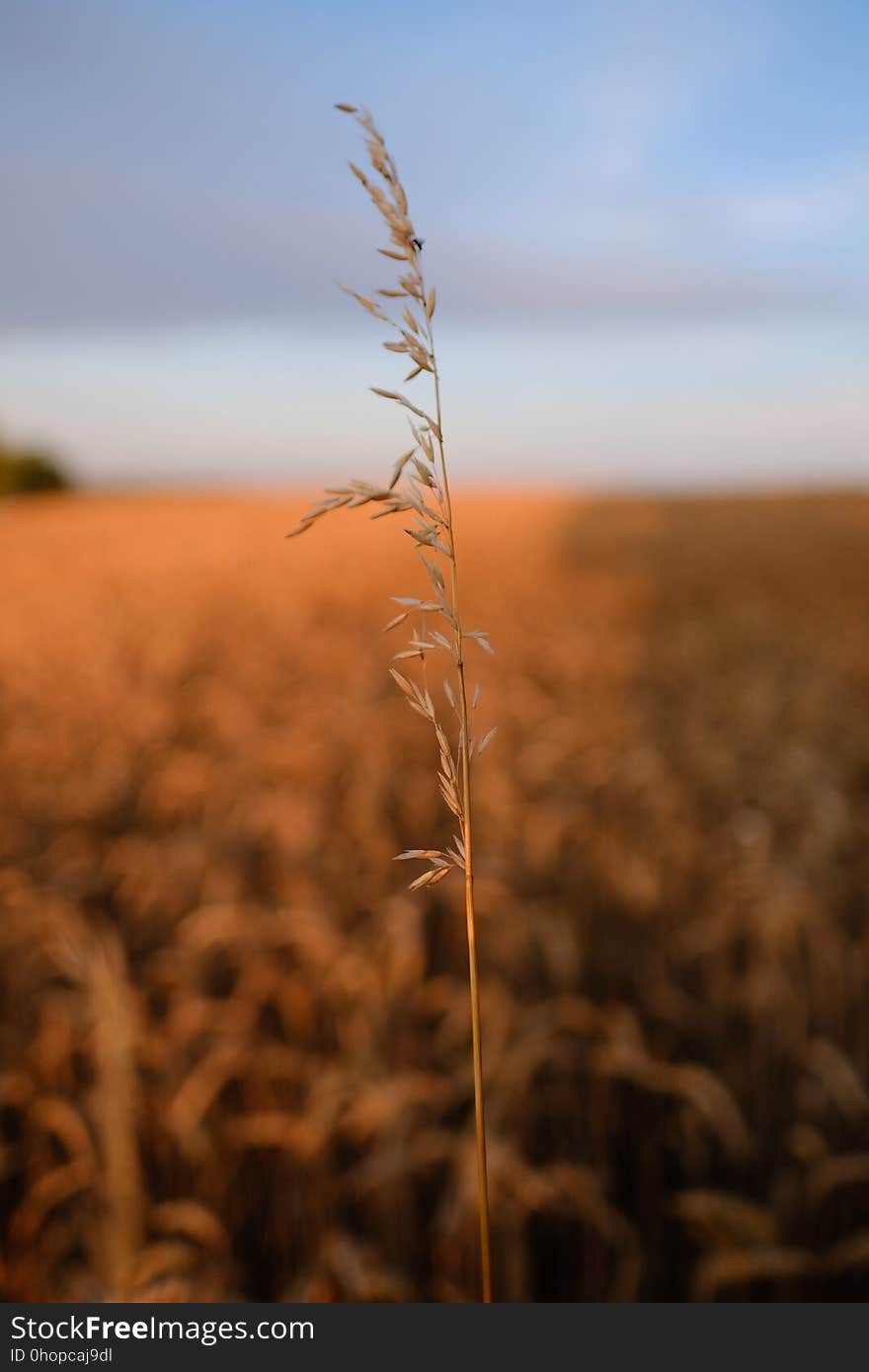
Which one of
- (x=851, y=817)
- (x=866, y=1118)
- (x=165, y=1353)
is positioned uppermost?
(x=165, y=1353)

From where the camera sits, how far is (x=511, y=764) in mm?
5863

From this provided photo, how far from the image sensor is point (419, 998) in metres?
3.34

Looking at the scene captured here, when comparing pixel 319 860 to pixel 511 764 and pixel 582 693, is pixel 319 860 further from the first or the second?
pixel 582 693

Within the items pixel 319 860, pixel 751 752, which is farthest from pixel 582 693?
pixel 319 860

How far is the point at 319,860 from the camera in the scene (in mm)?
4379

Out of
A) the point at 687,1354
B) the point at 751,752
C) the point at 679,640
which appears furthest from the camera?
the point at 679,640

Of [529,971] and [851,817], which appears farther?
[851,817]

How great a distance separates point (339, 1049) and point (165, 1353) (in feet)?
6.99

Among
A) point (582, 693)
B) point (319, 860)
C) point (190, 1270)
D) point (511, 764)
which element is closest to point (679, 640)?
point (582, 693)

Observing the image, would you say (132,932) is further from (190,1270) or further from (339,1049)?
(190,1270)

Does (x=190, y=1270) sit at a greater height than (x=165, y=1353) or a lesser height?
lesser

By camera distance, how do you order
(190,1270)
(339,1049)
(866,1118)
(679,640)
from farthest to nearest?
(679,640)
(339,1049)
(866,1118)
(190,1270)

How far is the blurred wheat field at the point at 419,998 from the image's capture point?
241 cm

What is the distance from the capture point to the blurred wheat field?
7.91ft
